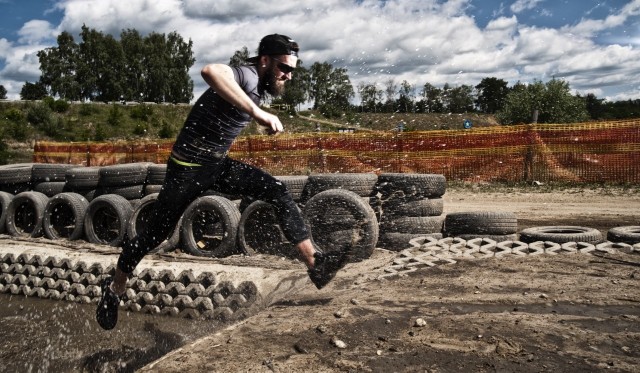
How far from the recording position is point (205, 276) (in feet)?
21.9

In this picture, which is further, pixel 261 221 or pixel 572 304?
pixel 261 221

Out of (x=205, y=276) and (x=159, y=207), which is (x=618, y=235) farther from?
(x=159, y=207)

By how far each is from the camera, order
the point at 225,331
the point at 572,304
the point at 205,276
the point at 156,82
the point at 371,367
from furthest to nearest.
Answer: the point at 156,82, the point at 205,276, the point at 572,304, the point at 225,331, the point at 371,367

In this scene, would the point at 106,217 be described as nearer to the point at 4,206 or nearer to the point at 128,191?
the point at 128,191

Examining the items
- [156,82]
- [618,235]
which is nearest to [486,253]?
[618,235]

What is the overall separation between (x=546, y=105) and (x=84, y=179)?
1544 inches

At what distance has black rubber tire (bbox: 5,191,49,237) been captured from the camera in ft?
34.9

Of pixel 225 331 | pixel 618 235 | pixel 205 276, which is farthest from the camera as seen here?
pixel 618 235

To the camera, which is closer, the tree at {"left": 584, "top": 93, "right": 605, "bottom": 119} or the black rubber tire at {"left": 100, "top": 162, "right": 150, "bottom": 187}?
the black rubber tire at {"left": 100, "top": 162, "right": 150, "bottom": 187}

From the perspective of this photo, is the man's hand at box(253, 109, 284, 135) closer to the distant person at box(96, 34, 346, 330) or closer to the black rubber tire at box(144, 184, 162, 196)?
the distant person at box(96, 34, 346, 330)

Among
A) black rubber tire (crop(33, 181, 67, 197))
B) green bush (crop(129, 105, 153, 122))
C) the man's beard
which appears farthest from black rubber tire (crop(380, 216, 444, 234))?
green bush (crop(129, 105, 153, 122))

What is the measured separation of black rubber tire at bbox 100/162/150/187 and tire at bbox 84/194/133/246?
44cm

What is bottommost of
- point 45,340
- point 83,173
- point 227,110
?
point 45,340

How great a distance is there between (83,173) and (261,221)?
4.48m
